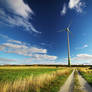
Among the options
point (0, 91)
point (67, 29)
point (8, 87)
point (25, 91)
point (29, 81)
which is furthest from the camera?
point (67, 29)

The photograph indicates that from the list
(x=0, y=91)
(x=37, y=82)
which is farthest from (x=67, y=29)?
(x=0, y=91)

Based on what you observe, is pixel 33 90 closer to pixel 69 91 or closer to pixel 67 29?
pixel 69 91

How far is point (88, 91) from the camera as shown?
797 centimetres

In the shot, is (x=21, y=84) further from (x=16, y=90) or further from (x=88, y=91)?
(x=88, y=91)

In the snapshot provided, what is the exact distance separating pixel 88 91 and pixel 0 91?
Answer: 24.4ft

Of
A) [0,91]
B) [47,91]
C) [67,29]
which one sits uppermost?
[67,29]

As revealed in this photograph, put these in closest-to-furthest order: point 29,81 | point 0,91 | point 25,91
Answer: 1. point 0,91
2. point 25,91
3. point 29,81

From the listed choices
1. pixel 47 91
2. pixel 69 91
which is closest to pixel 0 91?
pixel 47 91

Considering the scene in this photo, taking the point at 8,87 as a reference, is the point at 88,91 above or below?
below

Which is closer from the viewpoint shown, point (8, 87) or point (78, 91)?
point (8, 87)

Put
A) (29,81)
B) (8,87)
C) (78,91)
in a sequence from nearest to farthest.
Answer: (8,87) → (78,91) → (29,81)

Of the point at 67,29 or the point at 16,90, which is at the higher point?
the point at 67,29

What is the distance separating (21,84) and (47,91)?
2471 millimetres

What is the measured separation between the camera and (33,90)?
313 inches
